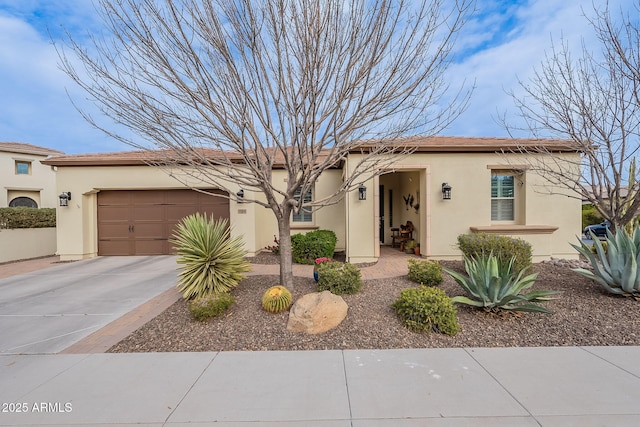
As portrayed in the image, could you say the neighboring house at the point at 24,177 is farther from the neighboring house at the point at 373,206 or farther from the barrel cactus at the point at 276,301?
the barrel cactus at the point at 276,301

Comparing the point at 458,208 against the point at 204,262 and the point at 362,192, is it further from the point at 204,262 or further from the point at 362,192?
the point at 204,262

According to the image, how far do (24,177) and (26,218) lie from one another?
1398cm

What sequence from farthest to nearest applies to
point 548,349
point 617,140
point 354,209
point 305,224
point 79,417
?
1. point 305,224
2. point 354,209
3. point 617,140
4. point 548,349
5. point 79,417

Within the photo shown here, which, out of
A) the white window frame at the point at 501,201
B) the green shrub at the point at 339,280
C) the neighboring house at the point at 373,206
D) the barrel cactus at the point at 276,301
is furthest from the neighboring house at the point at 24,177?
the white window frame at the point at 501,201

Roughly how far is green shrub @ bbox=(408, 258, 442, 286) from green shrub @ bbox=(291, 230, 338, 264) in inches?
122

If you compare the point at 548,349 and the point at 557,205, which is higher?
the point at 557,205

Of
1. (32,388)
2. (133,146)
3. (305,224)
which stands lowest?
(32,388)

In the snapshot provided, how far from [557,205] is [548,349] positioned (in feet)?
24.3

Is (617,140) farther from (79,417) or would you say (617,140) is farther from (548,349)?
(79,417)

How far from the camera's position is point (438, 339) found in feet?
13.1

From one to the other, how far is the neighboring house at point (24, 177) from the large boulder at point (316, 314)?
978 inches

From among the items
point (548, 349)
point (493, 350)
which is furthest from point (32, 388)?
point (548, 349)

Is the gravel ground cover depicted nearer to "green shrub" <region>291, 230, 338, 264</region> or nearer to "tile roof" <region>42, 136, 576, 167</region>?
"green shrub" <region>291, 230, 338, 264</region>

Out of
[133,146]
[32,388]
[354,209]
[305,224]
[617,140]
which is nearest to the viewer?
[32,388]
